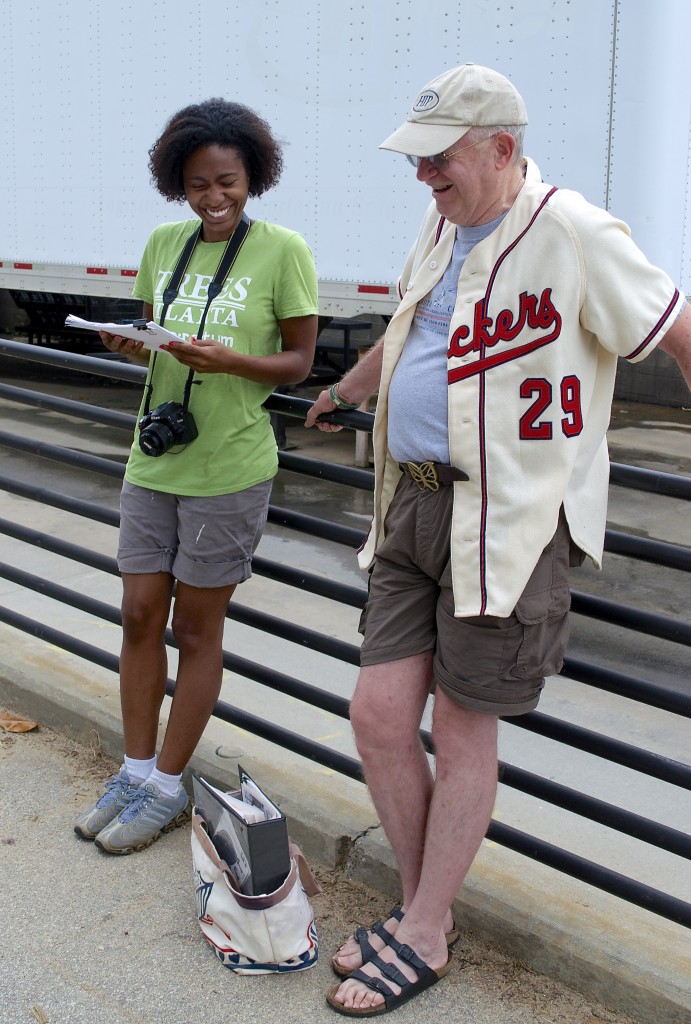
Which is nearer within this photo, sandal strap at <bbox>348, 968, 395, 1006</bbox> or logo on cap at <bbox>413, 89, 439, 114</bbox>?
logo on cap at <bbox>413, 89, 439, 114</bbox>

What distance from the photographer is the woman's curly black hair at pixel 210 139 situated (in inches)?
108

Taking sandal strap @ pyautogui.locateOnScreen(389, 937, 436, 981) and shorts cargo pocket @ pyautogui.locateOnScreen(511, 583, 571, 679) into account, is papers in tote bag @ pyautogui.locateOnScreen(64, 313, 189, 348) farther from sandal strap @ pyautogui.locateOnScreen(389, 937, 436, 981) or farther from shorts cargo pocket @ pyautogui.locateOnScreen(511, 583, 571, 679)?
sandal strap @ pyautogui.locateOnScreen(389, 937, 436, 981)

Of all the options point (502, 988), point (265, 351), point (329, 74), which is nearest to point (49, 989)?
point (502, 988)

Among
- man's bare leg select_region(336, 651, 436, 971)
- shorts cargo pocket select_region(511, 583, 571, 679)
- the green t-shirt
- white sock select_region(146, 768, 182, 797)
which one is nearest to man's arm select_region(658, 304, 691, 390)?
shorts cargo pocket select_region(511, 583, 571, 679)

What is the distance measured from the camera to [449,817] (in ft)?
7.49

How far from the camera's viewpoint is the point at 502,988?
2.36m

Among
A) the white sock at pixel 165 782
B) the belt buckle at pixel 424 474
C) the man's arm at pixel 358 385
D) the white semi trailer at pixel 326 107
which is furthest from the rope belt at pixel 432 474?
the white semi trailer at pixel 326 107

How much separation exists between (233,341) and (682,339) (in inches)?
43.3

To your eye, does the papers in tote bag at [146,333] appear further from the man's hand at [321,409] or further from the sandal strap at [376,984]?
the sandal strap at [376,984]

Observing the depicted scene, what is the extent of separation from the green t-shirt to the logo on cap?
66cm

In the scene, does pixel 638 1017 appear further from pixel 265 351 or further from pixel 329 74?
pixel 329 74

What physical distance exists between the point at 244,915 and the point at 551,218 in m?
1.55

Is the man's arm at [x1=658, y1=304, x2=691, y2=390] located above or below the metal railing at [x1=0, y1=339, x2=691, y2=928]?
above

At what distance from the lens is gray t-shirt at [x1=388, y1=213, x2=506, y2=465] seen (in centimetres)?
219
